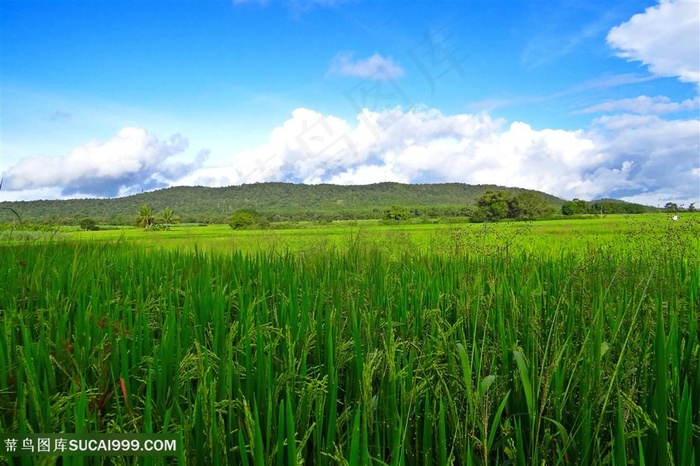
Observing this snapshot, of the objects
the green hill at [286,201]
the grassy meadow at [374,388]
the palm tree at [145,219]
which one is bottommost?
the grassy meadow at [374,388]

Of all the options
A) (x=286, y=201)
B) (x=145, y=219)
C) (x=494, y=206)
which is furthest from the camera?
(x=286, y=201)

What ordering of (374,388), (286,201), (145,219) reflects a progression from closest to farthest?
(374,388), (145,219), (286,201)

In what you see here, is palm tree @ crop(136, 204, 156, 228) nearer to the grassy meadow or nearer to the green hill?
the green hill

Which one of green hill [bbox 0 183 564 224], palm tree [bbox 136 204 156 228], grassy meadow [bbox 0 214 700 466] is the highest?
green hill [bbox 0 183 564 224]

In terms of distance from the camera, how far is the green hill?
54.6 meters

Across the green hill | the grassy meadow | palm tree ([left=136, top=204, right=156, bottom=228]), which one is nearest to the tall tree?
the green hill

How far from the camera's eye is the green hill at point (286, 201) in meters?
54.6

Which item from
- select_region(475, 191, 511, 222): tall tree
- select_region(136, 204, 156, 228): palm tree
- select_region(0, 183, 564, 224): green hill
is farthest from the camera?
select_region(0, 183, 564, 224): green hill

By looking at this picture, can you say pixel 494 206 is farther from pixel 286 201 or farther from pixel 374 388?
pixel 286 201

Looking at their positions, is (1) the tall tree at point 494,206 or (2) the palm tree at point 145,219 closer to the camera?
(2) the palm tree at point 145,219

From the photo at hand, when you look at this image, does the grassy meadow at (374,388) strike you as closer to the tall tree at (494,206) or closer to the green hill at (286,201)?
the tall tree at (494,206)

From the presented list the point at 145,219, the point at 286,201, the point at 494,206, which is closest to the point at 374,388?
the point at 145,219

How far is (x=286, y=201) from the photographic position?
74.8 m

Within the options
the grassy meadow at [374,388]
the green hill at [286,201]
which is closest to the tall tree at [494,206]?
the green hill at [286,201]
